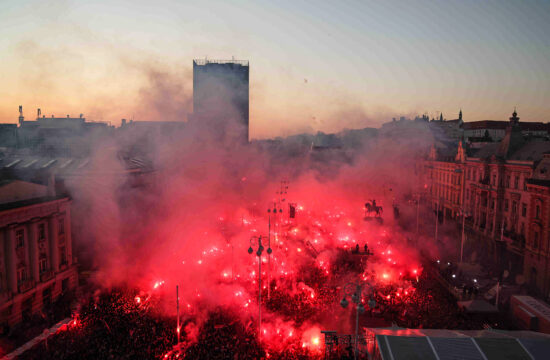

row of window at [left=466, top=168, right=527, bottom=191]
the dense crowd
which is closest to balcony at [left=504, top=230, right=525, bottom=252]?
row of window at [left=466, top=168, right=527, bottom=191]

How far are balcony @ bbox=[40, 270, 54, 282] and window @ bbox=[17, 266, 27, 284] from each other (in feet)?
3.05

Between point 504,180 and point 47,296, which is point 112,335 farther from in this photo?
point 504,180

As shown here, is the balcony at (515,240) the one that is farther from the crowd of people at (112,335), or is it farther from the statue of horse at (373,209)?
the crowd of people at (112,335)

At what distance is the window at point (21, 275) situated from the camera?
52.9 ft

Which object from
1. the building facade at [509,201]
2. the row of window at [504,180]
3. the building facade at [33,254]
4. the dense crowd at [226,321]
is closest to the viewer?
the dense crowd at [226,321]

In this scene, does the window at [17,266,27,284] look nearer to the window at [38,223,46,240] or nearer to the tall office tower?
the window at [38,223,46,240]

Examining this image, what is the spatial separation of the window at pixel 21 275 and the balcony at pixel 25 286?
0.13 m

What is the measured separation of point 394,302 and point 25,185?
1813cm

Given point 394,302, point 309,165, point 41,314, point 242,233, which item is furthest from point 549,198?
point 309,165

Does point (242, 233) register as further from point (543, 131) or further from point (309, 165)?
point (543, 131)

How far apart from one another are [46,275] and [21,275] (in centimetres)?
142

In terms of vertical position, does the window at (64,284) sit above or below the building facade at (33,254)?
below

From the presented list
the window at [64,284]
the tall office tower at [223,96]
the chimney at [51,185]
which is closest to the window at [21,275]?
the window at [64,284]

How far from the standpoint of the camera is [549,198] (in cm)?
1961
